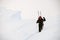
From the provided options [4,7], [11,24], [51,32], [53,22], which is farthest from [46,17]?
[4,7]

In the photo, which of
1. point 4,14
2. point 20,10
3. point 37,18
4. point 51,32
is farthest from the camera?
point 51,32

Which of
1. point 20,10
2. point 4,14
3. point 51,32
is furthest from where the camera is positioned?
point 51,32

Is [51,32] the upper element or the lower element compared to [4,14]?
lower

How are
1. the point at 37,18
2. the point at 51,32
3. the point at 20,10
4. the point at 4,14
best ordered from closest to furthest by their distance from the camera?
the point at 4,14 < the point at 20,10 < the point at 37,18 < the point at 51,32

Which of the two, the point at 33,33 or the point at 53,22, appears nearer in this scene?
the point at 33,33

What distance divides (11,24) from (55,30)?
945 mm

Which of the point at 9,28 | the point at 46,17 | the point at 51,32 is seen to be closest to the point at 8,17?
the point at 9,28

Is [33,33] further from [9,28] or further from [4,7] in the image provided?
[4,7]

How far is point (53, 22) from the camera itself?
1908 millimetres

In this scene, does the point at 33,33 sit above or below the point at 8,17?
below

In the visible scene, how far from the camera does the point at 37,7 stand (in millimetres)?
1755

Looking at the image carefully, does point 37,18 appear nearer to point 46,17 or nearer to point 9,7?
point 46,17

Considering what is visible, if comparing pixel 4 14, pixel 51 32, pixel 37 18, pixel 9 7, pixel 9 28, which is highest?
pixel 9 7

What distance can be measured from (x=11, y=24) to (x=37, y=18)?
51 centimetres
